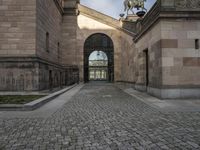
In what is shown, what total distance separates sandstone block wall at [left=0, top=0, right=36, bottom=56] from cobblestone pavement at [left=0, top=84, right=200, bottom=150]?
28.4 feet

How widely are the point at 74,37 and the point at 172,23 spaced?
19327mm

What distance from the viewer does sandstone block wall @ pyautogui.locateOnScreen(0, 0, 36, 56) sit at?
13.8m

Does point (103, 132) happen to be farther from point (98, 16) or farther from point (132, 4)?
point (98, 16)

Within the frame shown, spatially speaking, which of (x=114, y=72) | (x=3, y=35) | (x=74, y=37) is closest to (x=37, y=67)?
(x=3, y=35)

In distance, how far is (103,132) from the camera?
488cm

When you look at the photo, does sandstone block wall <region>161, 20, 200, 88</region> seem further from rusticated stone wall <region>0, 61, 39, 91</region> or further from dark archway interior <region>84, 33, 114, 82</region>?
dark archway interior <region>84, 33, 114, 82</region>

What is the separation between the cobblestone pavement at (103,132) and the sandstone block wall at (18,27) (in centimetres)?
866

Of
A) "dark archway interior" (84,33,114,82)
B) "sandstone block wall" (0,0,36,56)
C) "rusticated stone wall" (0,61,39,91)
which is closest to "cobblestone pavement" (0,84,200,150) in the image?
"rusticated stone wall" (0,61,39,91)

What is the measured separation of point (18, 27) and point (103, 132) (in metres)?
11.7

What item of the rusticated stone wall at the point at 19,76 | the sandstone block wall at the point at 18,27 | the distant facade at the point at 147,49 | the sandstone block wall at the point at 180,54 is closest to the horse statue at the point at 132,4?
the distant facade at the point at 147,49

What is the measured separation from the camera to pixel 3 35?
13898mm

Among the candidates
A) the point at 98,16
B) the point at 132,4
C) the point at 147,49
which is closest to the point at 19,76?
the point at 147,49

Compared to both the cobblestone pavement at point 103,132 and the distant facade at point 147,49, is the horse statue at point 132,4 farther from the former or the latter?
the cobblestone pavement at point 103,132

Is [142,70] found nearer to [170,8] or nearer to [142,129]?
[170,8]
